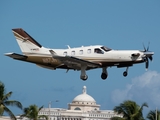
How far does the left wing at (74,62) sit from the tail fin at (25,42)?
Answer: 5658mm

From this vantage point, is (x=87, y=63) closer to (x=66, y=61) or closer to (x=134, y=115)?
(x=66, y=61)

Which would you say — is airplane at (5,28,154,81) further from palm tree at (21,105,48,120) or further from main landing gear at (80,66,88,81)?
palm tree at (21,105,48,120)

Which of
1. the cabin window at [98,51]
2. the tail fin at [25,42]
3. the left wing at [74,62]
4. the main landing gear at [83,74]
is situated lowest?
the main landing gear at [83,74]

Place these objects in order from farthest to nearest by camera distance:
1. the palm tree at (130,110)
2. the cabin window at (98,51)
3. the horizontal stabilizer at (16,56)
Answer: the palm tree at (130,110)
the horizontal stabilizer at (16,56)
the cabin window at (98,51)

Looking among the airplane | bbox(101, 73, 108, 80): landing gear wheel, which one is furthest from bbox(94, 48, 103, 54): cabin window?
bbox(101, 73, 108, 80): landing gear wheel

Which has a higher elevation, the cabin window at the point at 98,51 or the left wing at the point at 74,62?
the cabin window at the point at 98,51

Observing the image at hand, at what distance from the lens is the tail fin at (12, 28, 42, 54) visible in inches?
3150

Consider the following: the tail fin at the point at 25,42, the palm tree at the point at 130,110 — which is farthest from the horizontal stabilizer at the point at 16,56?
the palm tree at the point at 130,110

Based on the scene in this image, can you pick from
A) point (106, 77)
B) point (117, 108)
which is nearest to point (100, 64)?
point (106, 77)

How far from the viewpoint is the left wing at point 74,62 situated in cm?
7356

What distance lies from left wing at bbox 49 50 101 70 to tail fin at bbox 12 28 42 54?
5.66 metres

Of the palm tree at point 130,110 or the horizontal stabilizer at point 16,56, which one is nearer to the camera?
the horizontal stabilizer at point 16,56

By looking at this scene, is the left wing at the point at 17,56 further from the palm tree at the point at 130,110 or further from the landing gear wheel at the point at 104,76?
the palm tree at the point at 130,110

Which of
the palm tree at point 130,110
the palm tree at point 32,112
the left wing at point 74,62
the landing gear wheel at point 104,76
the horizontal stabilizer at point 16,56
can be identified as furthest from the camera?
the palm tree at point 32,112
